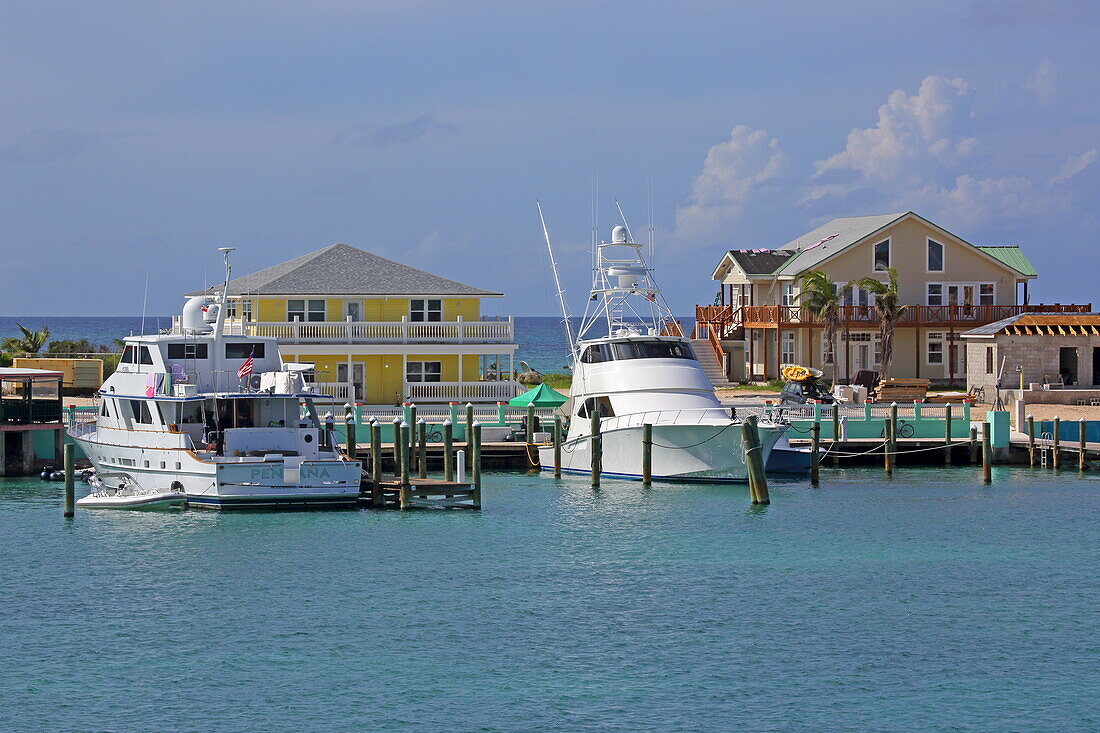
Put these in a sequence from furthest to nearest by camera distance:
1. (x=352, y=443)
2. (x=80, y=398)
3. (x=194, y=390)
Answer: (x=80, y=398) → (x=352, y=443) → (x=194, y=390)

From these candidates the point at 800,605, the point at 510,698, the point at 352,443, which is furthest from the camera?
the point at 352,443

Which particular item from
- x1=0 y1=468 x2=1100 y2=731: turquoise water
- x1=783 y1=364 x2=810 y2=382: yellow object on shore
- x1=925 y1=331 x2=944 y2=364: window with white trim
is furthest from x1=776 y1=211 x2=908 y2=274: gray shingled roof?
x1=0 y1=468 x2=1100 y2=731: turquoise water

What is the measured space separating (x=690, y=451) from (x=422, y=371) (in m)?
16.3

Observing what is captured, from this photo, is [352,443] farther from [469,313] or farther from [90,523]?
[469,313]

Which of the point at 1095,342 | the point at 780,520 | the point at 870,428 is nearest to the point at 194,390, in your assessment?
the point at 780,520

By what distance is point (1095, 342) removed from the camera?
58062 millimetres

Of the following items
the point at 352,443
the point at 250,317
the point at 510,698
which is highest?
the point at 250,317

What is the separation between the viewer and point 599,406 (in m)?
45.8

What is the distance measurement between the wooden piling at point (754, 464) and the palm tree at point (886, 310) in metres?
27.0

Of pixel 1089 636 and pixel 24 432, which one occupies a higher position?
pixel 24 432

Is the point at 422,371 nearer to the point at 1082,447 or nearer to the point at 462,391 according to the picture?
the point at 462,391

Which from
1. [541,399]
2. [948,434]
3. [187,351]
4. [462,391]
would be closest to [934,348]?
[948,434]

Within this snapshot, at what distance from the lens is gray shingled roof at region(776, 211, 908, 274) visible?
69.6m

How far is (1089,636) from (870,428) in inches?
857
